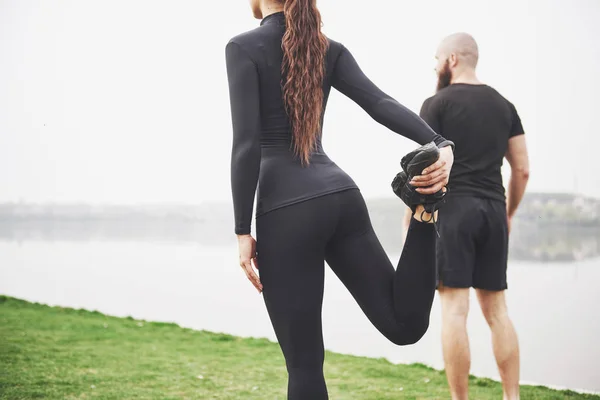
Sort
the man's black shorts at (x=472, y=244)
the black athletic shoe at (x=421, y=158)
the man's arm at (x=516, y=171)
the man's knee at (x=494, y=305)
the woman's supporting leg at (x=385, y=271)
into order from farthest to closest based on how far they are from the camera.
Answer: the man's arm at (x=516, y=171) < the man's knee at (x=494, y=305) < the man's black shorts at (x=472, y=244) < the woman's supporting leg at (x=385, y=271) < the black athletic shoe at (x=421, y=158)

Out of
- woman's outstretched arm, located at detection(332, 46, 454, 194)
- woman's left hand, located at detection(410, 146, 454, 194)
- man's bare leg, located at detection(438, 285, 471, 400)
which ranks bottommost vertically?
man's bare leg, located at detection(438, 285, 471, 400)

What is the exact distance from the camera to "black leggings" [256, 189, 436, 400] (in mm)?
1658

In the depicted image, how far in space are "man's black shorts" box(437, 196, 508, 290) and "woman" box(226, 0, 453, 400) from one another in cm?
107

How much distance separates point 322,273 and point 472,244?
1.35 m

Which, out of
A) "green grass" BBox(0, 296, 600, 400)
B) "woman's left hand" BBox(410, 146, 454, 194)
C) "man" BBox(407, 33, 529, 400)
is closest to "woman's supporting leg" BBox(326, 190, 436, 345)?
"woman's left hand" BBox(410, 146, 454, 194)

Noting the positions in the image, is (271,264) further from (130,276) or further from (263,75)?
(130,276)

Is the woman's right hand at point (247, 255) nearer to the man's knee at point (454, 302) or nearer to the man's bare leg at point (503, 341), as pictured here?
the man's knee at point (454, 302)

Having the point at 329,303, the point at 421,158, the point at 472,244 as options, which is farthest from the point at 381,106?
the point at 329,303

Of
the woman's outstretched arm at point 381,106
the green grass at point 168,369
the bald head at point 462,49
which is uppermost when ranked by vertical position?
the bald head at point 462,49

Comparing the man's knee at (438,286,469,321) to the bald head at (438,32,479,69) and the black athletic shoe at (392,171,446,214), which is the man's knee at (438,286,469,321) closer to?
the bald head at (438,32,479,69)

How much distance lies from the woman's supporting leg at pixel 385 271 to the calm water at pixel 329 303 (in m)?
2.90

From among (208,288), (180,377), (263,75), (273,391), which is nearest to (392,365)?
(273,391)

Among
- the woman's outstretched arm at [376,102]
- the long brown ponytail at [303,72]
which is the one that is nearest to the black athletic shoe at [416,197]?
the woman's outstretched arm at [376,102]

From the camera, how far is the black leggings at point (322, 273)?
5.44ft
